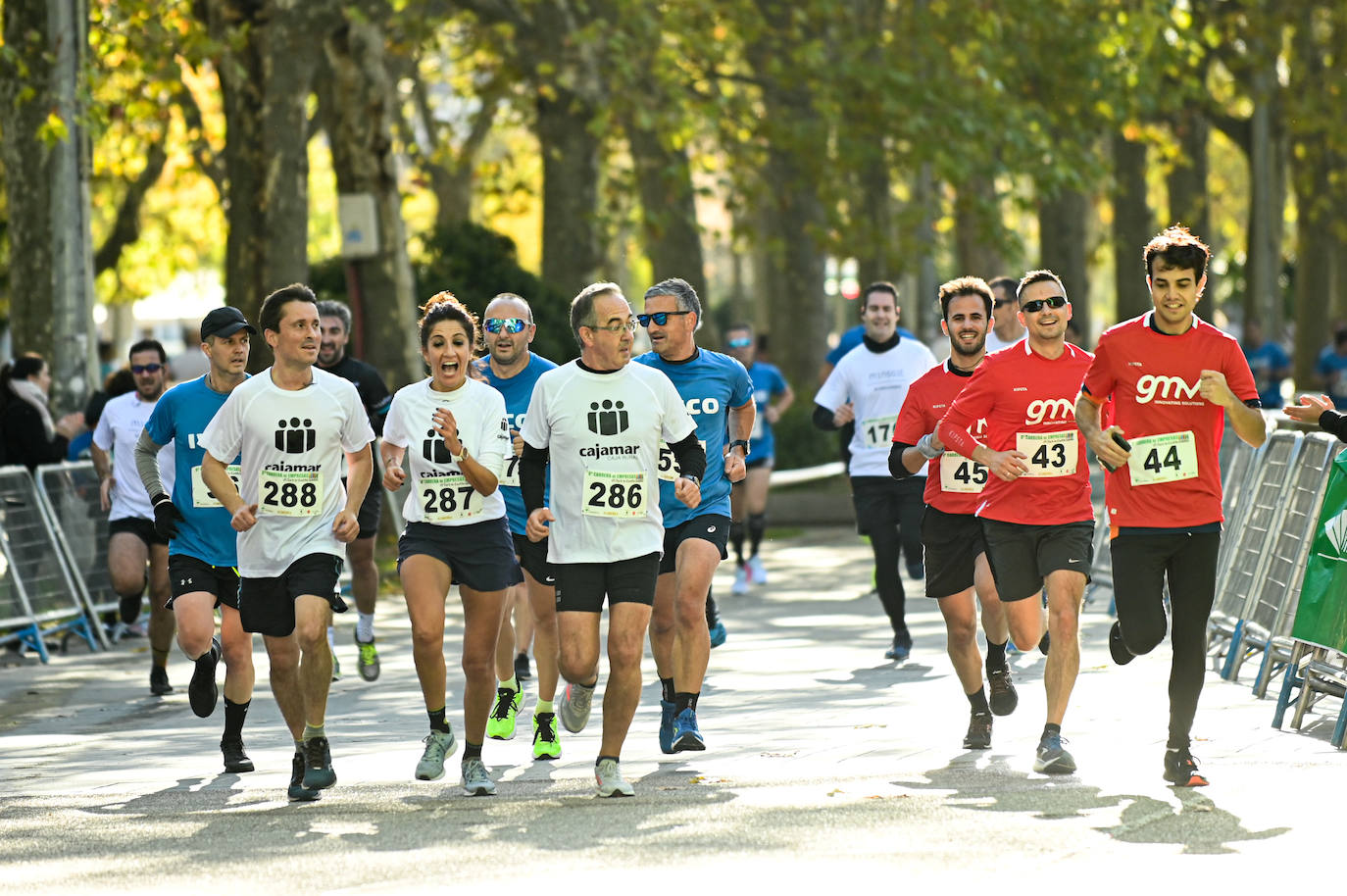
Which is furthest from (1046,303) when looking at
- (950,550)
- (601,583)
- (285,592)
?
(285,592)

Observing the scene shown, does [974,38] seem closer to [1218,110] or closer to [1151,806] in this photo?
[1218,110]

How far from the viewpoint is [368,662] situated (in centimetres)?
1266

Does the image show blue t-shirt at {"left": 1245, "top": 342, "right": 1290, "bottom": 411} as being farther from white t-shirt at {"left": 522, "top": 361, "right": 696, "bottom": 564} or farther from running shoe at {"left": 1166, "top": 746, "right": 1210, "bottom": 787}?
white t-shirt at {"left": 522, "top": 361, "right": 696, "bottom": 564}

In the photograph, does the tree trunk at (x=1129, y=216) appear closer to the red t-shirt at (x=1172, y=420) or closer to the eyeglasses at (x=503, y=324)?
the eyeglasses at (x=503, y=324)

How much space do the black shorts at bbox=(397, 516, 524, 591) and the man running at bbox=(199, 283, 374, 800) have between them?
0.91 feet

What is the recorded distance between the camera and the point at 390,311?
2089 centimetres

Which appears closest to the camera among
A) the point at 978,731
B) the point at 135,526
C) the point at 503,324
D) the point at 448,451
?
the point at 448,451

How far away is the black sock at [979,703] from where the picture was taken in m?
9.45

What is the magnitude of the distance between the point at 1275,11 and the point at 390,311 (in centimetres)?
1717

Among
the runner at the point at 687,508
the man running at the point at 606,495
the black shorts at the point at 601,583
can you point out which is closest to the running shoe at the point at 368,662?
the runner at the point at 687,508

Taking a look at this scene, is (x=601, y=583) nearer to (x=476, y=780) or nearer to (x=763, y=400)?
(x=476, y=780)

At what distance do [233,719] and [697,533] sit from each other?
2.11m

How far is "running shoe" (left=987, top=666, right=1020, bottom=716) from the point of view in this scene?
9852 millimetres

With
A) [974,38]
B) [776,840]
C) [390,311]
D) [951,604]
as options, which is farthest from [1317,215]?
[776,840]
